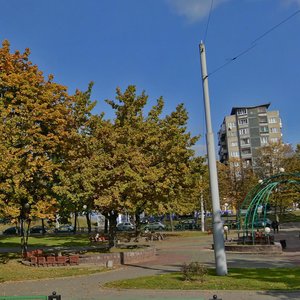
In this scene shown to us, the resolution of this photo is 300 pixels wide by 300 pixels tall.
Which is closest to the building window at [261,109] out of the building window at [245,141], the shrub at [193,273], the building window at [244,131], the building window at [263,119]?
the building window at [263,119]

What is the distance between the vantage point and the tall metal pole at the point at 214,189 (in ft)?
51.0

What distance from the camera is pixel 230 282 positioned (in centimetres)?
1401

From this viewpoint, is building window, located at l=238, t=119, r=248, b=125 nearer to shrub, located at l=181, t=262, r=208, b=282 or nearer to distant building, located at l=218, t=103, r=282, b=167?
distant building, located at l=218, t=103, r=282, b=167

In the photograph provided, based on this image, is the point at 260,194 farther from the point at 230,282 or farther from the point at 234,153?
the point at 234,153

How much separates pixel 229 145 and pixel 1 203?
106 m

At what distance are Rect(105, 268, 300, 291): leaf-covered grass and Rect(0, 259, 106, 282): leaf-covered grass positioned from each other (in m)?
4.22

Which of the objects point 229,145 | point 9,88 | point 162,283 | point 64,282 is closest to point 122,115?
point 9,88

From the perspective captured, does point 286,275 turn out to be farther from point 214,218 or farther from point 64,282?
point 64,282

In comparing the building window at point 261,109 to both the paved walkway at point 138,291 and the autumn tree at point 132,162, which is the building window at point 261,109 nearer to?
the autumn tree at point 132,162

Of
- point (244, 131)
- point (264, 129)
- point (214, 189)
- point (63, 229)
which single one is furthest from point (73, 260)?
point (264, 129)

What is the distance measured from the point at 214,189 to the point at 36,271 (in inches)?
379

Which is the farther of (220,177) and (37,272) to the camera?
(220,177)

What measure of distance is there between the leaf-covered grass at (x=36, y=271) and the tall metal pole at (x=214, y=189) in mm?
6244

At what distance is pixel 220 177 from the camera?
61.6 meters
